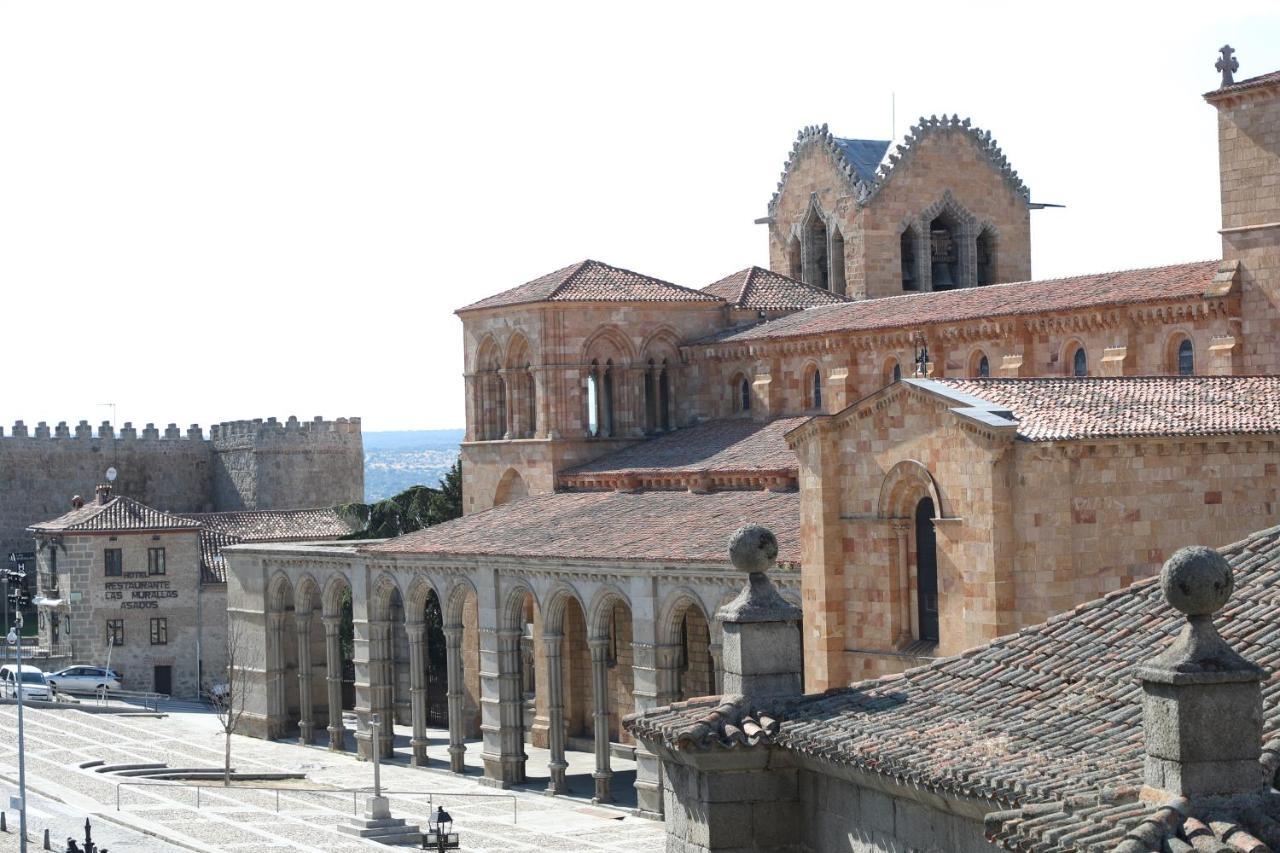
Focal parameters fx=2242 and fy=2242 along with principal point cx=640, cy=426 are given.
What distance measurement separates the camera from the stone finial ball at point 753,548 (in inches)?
826

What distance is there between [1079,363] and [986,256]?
1836 cm

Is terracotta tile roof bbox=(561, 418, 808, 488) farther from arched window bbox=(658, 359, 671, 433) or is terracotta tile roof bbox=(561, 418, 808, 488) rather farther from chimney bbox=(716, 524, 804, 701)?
chimney bbox=(716, 524, 804, 701)

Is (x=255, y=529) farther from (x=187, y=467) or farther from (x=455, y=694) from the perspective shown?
(x=455, y=694)

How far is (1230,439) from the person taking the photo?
111ft

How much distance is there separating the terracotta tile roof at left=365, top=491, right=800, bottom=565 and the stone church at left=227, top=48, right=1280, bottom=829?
0.15 metres

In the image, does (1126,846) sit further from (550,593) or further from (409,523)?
(409,523)

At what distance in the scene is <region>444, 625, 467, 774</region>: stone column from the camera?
189 feet

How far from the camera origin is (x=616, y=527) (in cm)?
5431

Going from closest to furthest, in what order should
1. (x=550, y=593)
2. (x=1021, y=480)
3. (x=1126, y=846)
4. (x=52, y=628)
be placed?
(x=1126, y=846) → (x=1021, y=480) → (x=550, y=593) → (x=52, y=628)

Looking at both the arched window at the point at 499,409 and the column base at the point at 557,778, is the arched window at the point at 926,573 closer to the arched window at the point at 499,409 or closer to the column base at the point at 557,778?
the column base at the point at 557,778

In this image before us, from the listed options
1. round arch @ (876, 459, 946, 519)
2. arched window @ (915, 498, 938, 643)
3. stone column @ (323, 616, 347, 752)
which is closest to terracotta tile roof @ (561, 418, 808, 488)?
stone column @ (323, 616, 347, 752)

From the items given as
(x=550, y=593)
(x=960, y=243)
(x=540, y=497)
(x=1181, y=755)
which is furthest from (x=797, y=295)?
(x=1181, y=755)

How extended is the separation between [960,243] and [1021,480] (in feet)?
110

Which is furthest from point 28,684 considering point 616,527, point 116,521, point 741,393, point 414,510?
point 616,527
